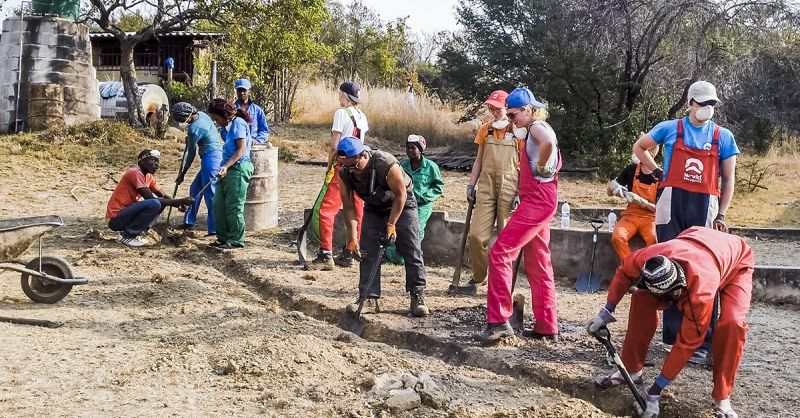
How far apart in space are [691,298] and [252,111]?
6826 millimetres

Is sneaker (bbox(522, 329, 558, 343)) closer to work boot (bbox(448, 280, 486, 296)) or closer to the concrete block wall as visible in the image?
work boot (bbox(448, 280, 486, 296))

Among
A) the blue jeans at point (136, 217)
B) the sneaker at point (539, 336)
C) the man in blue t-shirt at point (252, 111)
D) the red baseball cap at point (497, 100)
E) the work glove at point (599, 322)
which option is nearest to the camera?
the work glove at point (599, 322)

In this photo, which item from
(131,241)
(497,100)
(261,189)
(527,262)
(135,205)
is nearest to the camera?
(527,262)

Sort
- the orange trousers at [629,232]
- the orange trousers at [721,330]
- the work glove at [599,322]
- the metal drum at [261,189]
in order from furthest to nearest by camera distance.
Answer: the metal drum at [261,189] < the orange trousers at [629,232] < the work glove at [599,322] < the orange trousers at [721,330]

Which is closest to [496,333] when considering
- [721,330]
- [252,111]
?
[721,330]

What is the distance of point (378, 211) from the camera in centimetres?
657

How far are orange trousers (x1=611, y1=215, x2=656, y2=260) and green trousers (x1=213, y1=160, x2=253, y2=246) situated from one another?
3852 mm

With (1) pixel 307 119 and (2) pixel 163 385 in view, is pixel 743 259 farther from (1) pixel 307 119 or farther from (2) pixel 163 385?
(1) pixel 307 119

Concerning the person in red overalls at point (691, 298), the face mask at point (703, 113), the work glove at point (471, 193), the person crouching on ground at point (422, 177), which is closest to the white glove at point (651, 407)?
the person in red overalls at point (691, 298)

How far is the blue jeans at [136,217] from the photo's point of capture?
349 inches

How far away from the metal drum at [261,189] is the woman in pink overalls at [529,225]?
454cm

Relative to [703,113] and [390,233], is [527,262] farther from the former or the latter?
[703,113]

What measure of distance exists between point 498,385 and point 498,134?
256 centimetres

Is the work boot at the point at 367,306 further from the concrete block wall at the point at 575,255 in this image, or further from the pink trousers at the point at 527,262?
the concrete block wall at the point at 575,255
